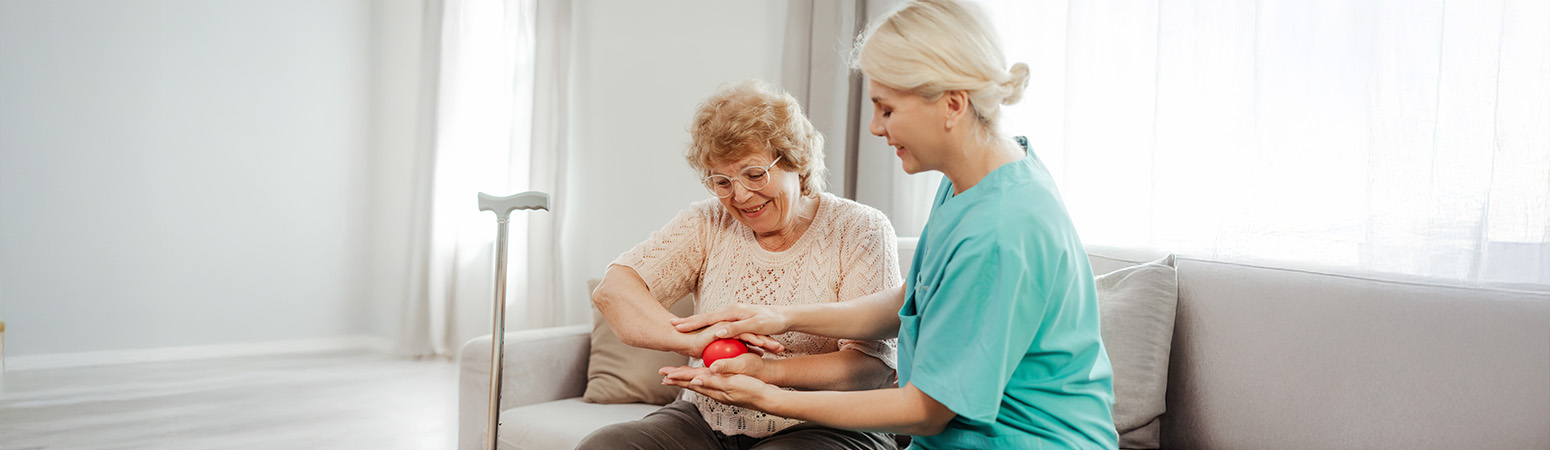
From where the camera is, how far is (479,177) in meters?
5.32

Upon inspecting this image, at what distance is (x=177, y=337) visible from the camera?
16.5 feet

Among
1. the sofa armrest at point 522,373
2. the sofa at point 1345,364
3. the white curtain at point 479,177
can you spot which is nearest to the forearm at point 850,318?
the sofa at point 1345,364

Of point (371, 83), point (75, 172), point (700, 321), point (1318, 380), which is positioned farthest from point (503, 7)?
point (1318, 380)

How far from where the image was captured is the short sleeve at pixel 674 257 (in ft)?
6.14

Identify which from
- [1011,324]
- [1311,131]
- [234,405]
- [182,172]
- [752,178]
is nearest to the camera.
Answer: [1011,324]

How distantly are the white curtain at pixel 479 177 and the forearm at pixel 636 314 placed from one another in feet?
10.6

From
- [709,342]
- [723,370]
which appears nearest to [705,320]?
[709,342]

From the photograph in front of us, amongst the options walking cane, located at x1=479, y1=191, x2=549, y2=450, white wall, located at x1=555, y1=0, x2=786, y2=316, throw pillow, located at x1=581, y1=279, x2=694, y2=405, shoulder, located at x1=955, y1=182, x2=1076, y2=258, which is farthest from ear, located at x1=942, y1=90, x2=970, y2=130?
white wall, located at x1=555, y1=0, x2=786, y2=316

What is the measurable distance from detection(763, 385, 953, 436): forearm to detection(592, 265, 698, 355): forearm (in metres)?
0.39

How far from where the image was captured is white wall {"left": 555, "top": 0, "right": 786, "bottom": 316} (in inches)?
162

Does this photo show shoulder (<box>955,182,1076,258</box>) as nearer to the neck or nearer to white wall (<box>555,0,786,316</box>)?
the neck

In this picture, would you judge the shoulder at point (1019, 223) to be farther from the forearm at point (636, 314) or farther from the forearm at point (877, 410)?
the forearm at point (636, 314)

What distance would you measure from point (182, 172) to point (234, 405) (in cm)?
167

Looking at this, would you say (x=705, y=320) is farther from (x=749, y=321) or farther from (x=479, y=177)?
(x=479, y=177)
